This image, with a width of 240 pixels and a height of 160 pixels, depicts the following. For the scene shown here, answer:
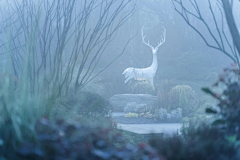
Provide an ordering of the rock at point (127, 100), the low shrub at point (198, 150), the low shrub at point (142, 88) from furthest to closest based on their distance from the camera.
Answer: the low shrub at point (142, 88), the rock at point (127, 100), the low shrub at point (198, 150)

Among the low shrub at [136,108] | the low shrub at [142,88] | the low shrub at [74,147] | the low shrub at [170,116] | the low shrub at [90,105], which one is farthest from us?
the low shrub at [142,88]

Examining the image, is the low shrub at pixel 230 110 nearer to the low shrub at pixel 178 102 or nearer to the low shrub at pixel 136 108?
the low shrub at pixel 178 102

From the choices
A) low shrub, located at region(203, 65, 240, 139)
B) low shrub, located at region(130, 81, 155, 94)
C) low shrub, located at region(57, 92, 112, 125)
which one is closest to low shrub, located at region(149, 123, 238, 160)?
low shrub, located at region(203, 65, 240, 139)

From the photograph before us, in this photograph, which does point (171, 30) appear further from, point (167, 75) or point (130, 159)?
point (130, 159)

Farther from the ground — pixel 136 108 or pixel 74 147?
pixel 74 147

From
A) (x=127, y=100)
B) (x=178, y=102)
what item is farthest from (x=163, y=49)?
(x=178, y=102)

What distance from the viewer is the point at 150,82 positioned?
13.3 meters

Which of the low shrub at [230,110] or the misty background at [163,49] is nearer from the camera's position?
Answer: the low shrub at [230,110]

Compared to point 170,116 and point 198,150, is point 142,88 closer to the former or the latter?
point 170,116

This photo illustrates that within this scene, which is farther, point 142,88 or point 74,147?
point 142,88

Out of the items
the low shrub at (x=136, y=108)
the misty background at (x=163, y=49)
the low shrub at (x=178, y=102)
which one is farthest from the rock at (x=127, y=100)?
the misty background at (x=163, y=49)

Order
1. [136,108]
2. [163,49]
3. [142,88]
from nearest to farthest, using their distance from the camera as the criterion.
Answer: [136,108]
[142,88]
[163,49]

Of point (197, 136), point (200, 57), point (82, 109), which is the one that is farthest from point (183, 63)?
point (197, 136)

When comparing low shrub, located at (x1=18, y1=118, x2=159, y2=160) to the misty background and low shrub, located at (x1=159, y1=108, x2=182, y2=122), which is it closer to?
low shrub, located at (x1=159, y1=108, x2=182, y2=122)
